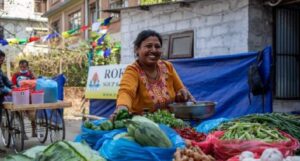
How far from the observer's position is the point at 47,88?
724cm

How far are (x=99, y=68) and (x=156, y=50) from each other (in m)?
5.66

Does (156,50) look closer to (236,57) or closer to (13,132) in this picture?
(236,57)

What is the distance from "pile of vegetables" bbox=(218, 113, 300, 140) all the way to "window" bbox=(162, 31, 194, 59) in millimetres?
5782

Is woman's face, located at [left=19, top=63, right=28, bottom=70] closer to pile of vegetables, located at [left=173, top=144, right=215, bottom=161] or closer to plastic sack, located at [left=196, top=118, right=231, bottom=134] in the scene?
plastic sack, located at [left=196, top=118, right=231, bottom=134]

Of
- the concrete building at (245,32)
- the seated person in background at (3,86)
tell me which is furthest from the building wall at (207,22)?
the seated person in background at (3,86)

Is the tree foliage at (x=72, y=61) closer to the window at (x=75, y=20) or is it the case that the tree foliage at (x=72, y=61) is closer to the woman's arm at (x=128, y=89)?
the window at (x=75, y=20)

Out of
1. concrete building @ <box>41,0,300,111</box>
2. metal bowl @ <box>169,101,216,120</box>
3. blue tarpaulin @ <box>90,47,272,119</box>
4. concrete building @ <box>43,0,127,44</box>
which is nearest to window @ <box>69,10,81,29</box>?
concrete building @ <box>43,0,127,44</box>

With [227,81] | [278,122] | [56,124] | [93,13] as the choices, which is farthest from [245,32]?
[93,13]

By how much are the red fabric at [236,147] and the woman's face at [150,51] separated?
1.00 m

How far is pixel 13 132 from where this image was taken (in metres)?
8.10

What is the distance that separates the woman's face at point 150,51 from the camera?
11.3 ft

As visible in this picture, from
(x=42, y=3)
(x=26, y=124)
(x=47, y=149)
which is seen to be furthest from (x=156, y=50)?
(x=42, y=3)

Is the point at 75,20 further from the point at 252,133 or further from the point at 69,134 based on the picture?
the point at 252,133

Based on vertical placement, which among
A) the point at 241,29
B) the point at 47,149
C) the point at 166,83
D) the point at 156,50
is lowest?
the point at 47,149
